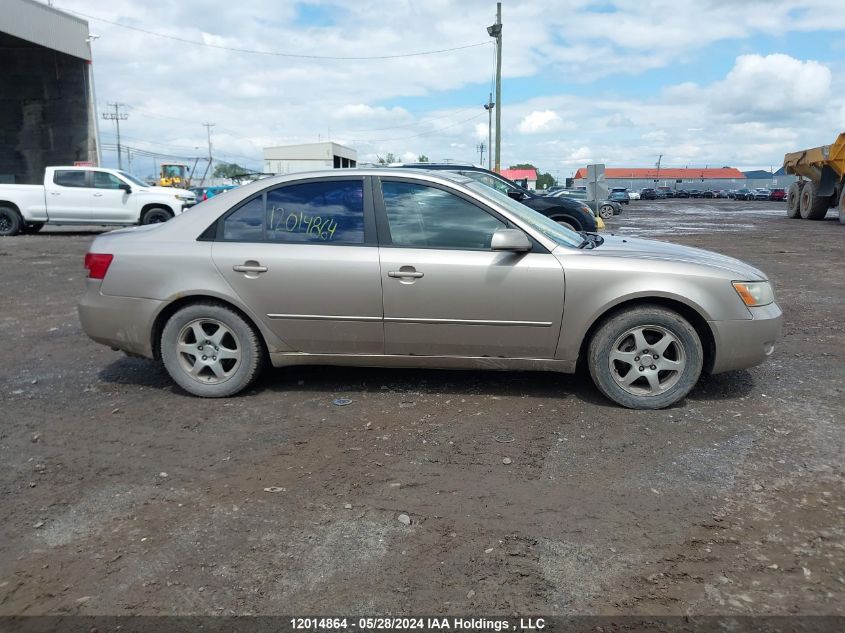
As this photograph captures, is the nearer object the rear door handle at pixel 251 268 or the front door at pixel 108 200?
the rear door handle at pixel 251 268

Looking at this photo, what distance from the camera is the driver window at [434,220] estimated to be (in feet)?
14.7

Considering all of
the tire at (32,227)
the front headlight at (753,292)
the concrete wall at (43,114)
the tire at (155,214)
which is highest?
the concrete wall at (43,114)

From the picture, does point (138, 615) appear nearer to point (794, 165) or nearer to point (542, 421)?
point (542, 421)

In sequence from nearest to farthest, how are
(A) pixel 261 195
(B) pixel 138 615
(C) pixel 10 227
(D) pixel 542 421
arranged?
(B) pixel 138 615
(D) pixel 542 421
(A) pixel 261 195
(C) pixel 10 227

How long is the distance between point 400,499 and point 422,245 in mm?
1854

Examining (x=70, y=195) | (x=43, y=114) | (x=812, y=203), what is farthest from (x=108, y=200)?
(x=812, y=203)

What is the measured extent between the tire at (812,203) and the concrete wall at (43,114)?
33.0 m

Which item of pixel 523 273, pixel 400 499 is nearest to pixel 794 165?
pixel 523 273

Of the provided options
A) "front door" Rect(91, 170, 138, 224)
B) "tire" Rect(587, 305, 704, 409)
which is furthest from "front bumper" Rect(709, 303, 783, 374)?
"front door" Rect(91, 170, 138, 224)

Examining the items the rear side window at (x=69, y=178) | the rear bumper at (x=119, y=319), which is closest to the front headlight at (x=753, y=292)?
the rear bumper at (x=119, y=319)

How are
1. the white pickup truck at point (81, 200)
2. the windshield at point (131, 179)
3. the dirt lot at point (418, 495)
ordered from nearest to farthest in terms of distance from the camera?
the dirt lot at point (418, 495) → the white pickup truck at point (81, 200) → the windshield at point (131, 179)

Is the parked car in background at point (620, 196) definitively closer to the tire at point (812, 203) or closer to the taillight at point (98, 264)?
the tire at point (812, 203)

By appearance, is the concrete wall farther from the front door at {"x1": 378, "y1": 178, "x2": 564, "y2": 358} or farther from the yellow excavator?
the front door at {"x1": 378, "y1": 178, "x2": 564, "y2": 358}

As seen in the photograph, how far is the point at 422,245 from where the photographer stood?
177 inches
